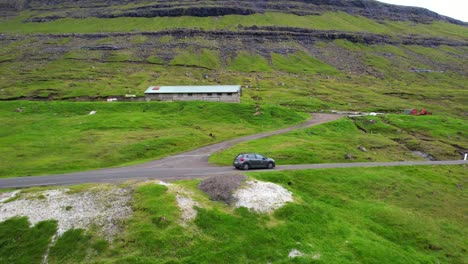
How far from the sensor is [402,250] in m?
31.1

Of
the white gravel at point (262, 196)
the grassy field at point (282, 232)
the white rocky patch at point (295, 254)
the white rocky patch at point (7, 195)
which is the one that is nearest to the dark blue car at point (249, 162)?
the grassy field at point (282, 232)

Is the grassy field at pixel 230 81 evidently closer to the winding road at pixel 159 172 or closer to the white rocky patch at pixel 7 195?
the winding road at pixel 159 172

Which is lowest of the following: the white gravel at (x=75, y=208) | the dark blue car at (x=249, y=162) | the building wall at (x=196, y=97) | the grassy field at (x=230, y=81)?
the grassy field at (x=230, y=81)

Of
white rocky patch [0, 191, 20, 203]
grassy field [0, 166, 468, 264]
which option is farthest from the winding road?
grassy field [0, 166, 468, 264]

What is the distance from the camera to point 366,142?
7269cm

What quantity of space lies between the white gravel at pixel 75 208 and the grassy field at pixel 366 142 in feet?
70.3

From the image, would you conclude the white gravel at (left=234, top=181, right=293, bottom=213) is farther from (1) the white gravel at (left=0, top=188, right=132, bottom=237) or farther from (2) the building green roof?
(2) the building green roof

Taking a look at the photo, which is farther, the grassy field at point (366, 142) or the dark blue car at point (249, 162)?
the grassy field at point (366, 142)

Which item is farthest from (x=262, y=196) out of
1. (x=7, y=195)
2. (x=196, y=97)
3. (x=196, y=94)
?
(x=196, y=94)

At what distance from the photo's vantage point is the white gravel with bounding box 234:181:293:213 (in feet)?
102

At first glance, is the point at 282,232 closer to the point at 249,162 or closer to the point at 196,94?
the point at 249,162

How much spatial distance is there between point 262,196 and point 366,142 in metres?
47.7

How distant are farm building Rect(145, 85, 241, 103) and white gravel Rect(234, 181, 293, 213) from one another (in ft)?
226

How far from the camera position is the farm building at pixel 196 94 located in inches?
4029
